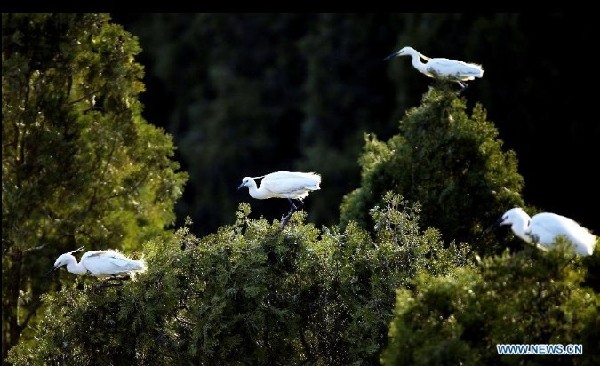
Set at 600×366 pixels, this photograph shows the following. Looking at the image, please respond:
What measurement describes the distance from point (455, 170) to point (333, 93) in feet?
86.8

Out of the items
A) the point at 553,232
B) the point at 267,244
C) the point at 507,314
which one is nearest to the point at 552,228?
the point at 553,232

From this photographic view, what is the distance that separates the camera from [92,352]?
1359 centimetres

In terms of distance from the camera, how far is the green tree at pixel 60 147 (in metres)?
17.5

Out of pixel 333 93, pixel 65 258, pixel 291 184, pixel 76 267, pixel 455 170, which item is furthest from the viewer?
pixel 333 93

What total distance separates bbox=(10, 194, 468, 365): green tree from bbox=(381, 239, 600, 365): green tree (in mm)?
2058

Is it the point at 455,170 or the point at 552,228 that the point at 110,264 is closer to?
the point at 552,228

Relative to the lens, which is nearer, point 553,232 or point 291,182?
point 553,232

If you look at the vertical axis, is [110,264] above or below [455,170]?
below

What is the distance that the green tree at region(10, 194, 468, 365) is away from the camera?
13.0m

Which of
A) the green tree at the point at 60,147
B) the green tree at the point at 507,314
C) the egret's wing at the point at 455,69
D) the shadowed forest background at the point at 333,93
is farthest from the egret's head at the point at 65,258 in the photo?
the shadowed forest background at the point at 333,93

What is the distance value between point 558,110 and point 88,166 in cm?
1684

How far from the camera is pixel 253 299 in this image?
13.1 m

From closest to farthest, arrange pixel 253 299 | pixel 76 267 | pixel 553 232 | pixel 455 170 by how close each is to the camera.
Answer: pixel 553 232
pixel 253 299
pixel 76 267
pixel 455 170

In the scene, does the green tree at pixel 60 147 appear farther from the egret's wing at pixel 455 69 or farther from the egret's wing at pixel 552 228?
the egret's wing at pixel 552 228
